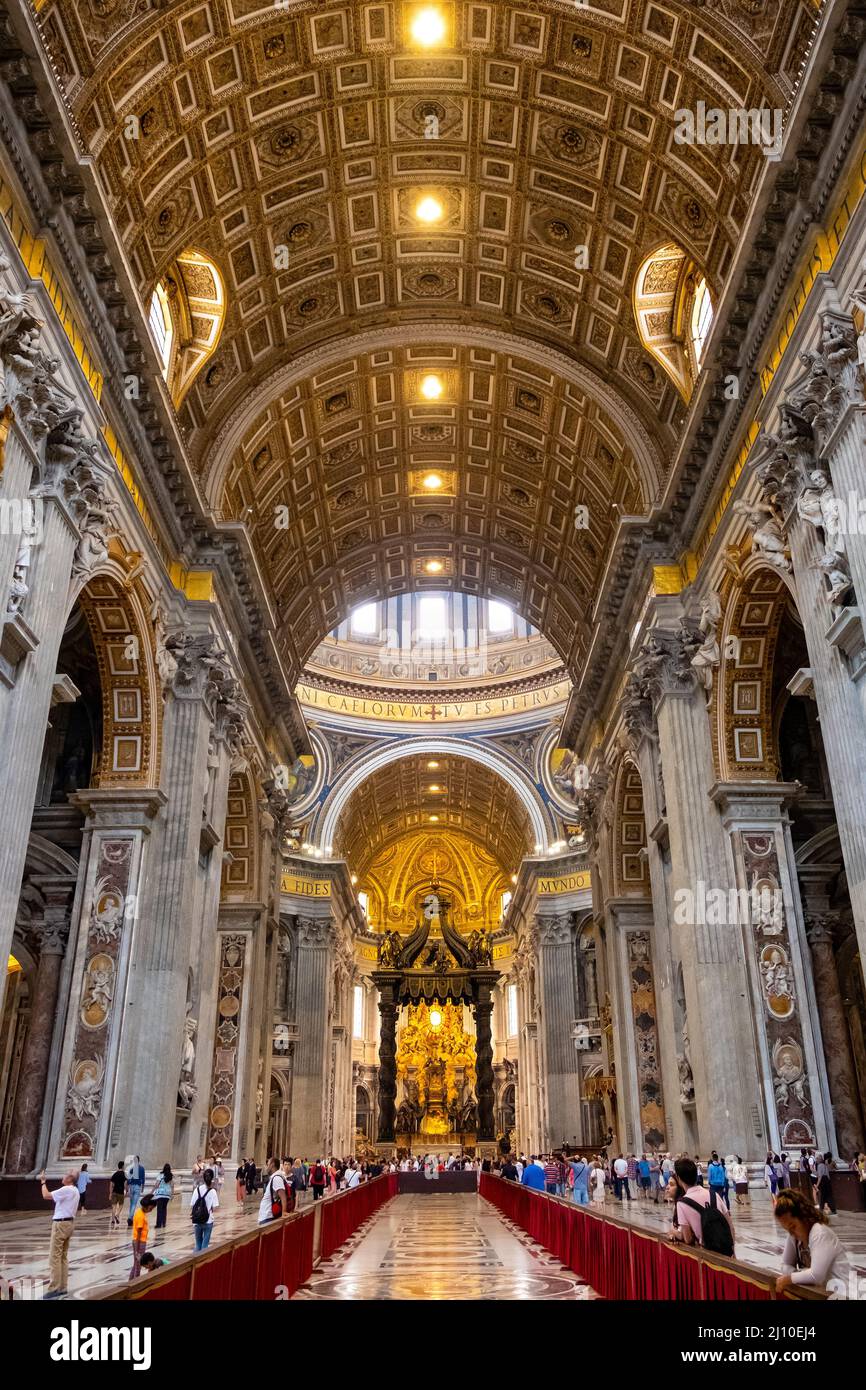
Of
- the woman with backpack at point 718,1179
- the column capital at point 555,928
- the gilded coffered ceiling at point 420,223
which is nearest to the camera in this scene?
the woman with backpack at point 718,1179

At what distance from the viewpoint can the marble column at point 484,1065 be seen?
3956 centimetres

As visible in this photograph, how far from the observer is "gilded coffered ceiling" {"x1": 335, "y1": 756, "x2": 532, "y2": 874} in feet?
139

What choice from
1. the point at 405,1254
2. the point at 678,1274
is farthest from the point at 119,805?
the point at 678,1274

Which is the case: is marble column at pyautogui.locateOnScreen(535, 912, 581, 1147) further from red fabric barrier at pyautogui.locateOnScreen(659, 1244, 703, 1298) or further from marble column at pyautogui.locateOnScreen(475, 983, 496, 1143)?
red fabric barrier at pyautogui.locateOnScreen(659, 1244, 703, 1298)

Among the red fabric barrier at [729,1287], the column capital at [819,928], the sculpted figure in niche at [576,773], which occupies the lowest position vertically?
the red fabric barrier at [729,1287]

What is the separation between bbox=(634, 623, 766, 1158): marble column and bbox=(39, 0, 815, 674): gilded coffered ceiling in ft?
12.2

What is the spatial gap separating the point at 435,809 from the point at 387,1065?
1156 centimetres

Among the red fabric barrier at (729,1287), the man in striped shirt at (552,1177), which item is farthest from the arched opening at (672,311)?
the man in striped shirt at (552,1177)

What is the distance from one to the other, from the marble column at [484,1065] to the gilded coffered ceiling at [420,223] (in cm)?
2266

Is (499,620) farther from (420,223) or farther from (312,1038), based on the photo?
(420,223)

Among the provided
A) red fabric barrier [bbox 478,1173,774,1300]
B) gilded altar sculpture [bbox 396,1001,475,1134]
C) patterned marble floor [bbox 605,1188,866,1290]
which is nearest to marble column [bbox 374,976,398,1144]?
gilded altar sculpture [bbox 396,1001,475,1134]

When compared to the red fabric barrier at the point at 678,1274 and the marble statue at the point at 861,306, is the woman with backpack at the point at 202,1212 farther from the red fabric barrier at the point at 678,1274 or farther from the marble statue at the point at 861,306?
the marble statue at the point at 861,306

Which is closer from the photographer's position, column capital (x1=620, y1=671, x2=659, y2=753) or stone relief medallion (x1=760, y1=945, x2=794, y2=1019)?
stone relief medallion (x1=760, y1=945, x2=794, y2=1019)
